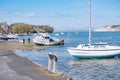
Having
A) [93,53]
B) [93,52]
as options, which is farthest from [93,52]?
[93,53]

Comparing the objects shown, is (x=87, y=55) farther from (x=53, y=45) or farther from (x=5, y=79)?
(x=53, y=45)

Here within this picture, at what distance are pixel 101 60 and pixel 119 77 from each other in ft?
60.7

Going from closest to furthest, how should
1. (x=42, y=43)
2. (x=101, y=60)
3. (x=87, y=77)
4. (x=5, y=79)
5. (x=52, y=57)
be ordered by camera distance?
(x=5, y=79)
(x=52, y=57)
(x=87, y=77)
(x=101, y=60)
(x=42, y=43)

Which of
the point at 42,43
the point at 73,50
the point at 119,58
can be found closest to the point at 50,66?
the point at 73,50

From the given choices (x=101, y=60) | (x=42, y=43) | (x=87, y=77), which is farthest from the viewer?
(x=42, y=43)

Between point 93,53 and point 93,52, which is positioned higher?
point 93,52

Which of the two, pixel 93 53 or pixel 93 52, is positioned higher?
pixel 93 52

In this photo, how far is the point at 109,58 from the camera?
1977 inches

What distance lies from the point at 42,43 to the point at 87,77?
65.9 m

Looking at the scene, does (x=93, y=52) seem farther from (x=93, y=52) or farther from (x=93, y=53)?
(x=93, y=53)

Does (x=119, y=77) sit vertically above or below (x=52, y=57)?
below

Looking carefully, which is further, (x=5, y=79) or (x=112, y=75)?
(x=112, y=75)

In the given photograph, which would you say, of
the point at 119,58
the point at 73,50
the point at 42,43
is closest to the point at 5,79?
the point at 73,50

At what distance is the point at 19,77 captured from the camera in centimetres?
2219
